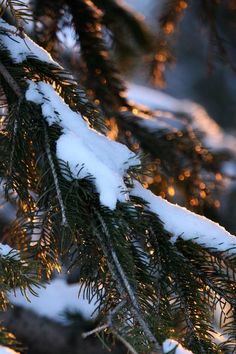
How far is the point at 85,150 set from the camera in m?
1.03

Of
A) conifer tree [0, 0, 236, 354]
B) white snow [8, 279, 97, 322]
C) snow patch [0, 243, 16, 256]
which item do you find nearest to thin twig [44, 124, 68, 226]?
conifer tree [0, 0, 236, 354]

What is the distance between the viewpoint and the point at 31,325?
2.32 meters

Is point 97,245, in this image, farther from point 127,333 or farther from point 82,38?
point 82,38

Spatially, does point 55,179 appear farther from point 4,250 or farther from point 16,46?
point 16,46

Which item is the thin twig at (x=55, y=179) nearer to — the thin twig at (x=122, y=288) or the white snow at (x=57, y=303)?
the thin twig at (x=122, y=288)

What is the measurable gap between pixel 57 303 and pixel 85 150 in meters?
1.49

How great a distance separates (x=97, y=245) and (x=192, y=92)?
10.8m

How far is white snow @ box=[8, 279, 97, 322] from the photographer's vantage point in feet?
7.64

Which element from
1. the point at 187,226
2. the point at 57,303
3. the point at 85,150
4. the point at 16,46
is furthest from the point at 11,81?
the point at 57,303

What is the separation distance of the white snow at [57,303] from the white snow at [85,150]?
132 cm

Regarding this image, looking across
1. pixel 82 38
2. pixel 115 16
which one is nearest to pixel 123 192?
pixel 82 38

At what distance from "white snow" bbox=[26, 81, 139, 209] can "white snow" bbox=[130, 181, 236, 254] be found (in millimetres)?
69

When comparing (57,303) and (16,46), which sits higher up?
(16,46)

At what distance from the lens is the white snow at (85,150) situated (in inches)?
39.3
